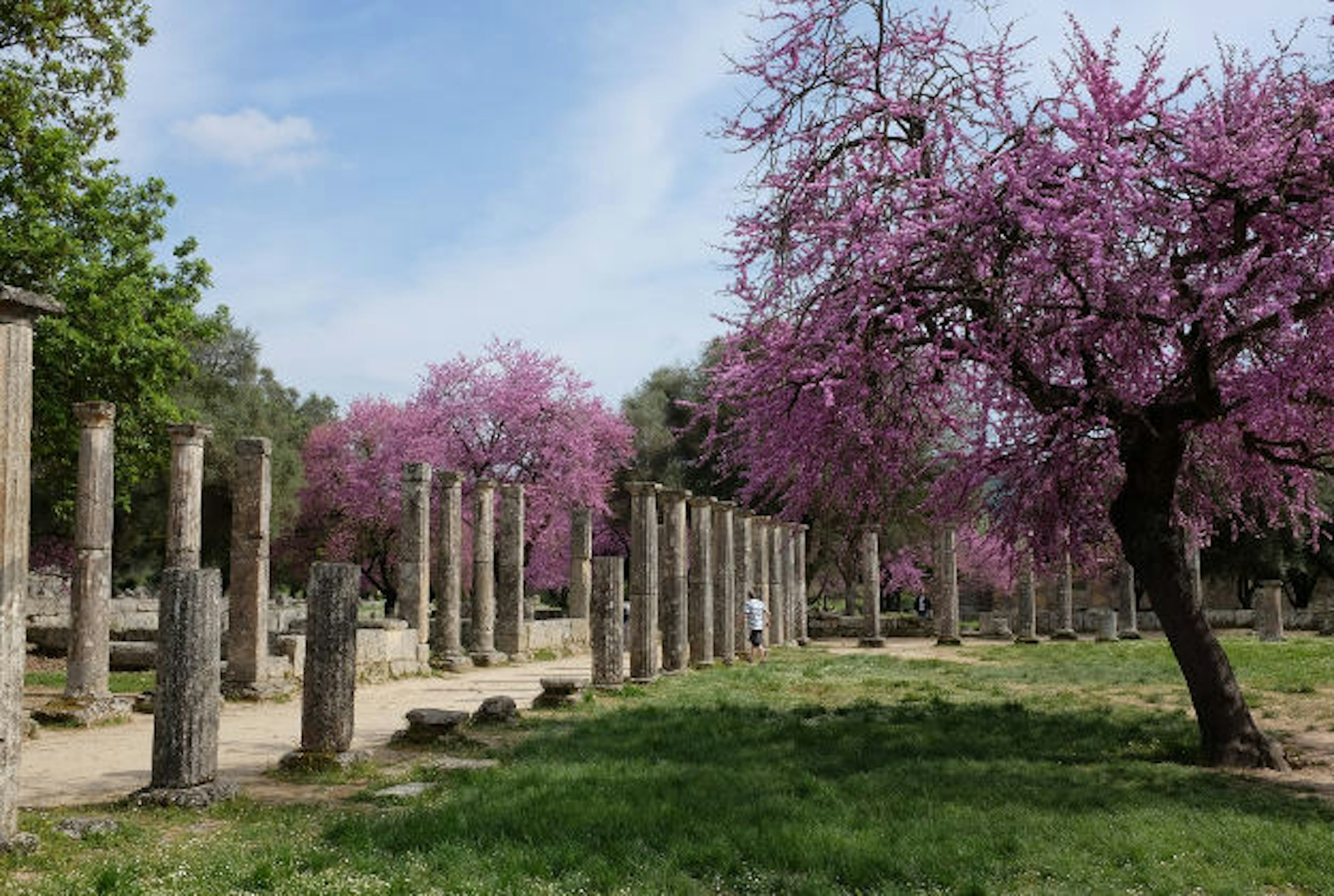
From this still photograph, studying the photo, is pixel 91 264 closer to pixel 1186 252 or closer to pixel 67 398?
pixel 67 398

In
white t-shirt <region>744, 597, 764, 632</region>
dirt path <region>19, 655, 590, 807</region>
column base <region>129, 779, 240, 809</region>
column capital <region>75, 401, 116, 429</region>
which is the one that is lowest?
dirt path <region>19, 655, 590, 807</region>

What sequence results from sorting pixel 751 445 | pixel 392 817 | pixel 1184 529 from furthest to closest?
pixel 1184 529 → pixel 751 445 → pixel 392 817

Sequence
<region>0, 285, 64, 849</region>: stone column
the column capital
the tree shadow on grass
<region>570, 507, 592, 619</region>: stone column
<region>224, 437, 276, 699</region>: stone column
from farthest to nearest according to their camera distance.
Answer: <region>570, 507, 592, 619</region>: stone column → <region>224, 437, 276, 699</region>: stone column → the column capital → <region>0, 285, 64, 849</region>: stone column → the tree shadow on grass

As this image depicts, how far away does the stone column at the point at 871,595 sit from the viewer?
35.8m

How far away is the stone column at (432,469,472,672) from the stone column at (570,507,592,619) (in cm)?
619

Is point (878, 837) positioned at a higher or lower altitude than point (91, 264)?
lower

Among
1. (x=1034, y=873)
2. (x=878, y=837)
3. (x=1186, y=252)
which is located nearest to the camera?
(x=1034, y=873)

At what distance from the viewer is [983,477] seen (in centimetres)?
1318

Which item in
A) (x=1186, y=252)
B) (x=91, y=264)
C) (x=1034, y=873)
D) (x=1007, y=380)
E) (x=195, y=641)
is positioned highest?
(x=91, y=264)

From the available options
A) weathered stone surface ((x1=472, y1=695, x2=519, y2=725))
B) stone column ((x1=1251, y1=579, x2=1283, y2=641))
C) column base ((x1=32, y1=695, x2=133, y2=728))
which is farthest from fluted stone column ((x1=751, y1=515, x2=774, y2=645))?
column base ((x1=32, y1=695, x2=133, y2=728))

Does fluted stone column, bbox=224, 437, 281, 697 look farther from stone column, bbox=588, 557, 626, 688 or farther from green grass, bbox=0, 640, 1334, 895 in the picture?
green grass, bbox=0, 640, 1334, 895

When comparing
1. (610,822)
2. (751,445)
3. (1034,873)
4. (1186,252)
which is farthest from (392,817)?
(1186,252)

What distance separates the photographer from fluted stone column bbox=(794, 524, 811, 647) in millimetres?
37281

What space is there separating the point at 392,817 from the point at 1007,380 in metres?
7.17
